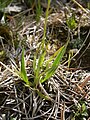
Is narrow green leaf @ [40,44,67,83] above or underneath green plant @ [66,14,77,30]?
underneath

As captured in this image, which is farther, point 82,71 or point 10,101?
point 82,71

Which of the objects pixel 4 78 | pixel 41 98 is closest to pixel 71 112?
pixel 41 98

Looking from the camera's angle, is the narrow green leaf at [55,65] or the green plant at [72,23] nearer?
the narrow green leaf at [55,65]

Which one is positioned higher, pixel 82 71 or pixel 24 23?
pixel 24 23

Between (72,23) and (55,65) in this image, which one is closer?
(55,65)

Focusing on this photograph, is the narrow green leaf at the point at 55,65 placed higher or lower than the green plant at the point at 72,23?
lower

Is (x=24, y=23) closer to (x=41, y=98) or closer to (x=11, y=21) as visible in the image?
(x=11, y=21)

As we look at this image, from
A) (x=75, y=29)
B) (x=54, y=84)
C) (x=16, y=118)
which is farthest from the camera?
(x=75, y=29)

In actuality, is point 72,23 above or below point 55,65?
above

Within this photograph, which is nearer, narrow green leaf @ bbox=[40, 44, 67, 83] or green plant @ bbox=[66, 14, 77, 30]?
narrow green leaf @ bbox=[40, 44, 67, 83]

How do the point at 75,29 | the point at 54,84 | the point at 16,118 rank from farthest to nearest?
1. the point at 75,29
2. the point at 54,84
3. the point at 16,118

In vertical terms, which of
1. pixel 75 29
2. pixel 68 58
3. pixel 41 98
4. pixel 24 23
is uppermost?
pixel 24 23
